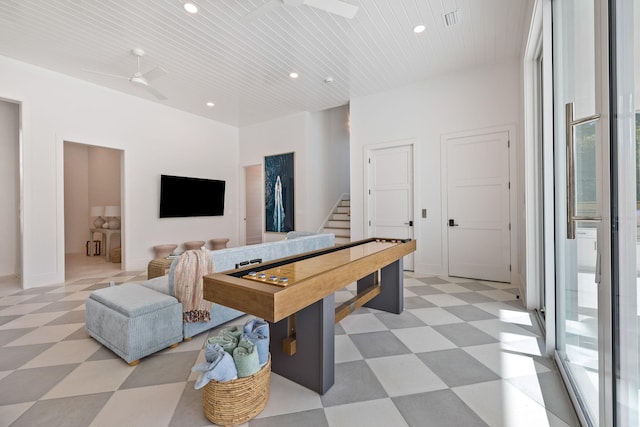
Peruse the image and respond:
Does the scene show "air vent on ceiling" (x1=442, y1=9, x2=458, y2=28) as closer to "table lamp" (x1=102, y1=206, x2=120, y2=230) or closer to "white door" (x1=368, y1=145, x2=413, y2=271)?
"white door" (x1=368, y1=145, x2=413, y2=271)

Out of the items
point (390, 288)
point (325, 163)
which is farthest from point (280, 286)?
point (325, 163)

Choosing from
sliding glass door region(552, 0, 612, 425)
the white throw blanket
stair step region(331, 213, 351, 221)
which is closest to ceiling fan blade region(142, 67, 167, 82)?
the white throw blanket

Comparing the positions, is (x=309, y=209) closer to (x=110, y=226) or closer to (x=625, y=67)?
(x=110, y=226)

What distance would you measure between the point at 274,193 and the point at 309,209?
1044 millimetres

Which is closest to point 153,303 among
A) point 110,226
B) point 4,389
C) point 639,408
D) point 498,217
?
point 4,389

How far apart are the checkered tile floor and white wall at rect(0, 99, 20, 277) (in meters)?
2.71

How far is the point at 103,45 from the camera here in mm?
3363

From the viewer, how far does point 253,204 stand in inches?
288

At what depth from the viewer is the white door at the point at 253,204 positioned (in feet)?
23.4

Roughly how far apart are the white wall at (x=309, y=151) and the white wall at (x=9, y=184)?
3.93 m

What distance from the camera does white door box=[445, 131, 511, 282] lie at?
383 cm

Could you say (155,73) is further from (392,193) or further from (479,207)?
(479,207)

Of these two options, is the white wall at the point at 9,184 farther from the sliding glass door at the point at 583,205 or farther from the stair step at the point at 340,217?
the sliding glass door at the point at 583,205

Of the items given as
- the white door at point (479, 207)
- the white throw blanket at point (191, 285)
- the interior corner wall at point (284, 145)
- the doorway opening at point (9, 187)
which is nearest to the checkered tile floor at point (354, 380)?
the white throw blanket at point (191, 285)
